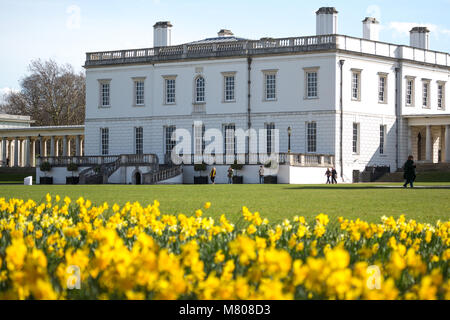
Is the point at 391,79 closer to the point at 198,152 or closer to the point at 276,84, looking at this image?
the point at 276,84

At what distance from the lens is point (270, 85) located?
59719mm

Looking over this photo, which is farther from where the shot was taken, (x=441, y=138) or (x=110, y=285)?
(x=441, y=138)

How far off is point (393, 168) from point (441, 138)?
517cm

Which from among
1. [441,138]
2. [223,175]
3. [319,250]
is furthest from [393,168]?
[319,250]

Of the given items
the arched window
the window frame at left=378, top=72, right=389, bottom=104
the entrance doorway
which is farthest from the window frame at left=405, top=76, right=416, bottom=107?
the entrance doorway

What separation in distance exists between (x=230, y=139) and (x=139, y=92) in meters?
9.30

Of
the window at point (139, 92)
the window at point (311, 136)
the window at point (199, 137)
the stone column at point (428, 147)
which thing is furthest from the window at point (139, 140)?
the stone column at point (428, 147)

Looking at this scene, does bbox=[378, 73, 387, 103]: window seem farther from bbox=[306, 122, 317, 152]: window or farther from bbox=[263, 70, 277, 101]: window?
bbox=[263, 70, 277, 101]: window

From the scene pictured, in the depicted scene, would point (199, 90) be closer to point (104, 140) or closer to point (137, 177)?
point (137, 177)

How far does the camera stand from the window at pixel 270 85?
59.5 meters

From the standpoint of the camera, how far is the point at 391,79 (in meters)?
60.8

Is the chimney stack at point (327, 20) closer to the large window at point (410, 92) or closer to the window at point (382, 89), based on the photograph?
the window at point (382, 89)

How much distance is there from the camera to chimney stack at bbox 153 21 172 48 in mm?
66000

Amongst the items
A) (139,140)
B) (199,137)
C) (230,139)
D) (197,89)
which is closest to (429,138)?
(230,139)
